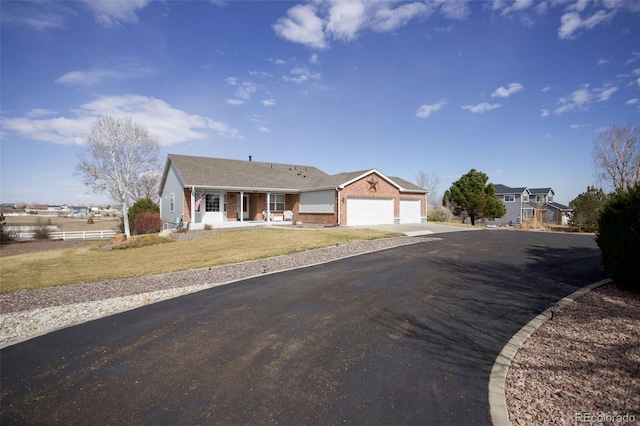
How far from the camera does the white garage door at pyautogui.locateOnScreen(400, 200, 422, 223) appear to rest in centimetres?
2888

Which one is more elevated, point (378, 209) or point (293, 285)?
point (378, 209)

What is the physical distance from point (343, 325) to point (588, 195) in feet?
87.1

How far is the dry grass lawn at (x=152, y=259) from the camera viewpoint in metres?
10.7

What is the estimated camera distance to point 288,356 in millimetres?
4227

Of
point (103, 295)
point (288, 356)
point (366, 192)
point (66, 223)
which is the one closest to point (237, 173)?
point (366, 192)

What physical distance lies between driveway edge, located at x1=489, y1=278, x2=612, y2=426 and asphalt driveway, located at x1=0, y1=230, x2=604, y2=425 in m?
0.09

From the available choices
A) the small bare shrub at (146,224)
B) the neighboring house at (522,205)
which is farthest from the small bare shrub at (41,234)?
the neighboring house at (522,205)

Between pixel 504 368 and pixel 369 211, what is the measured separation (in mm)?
21905

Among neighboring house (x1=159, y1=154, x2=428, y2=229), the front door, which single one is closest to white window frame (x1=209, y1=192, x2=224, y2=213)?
neighboring house (x1=159, y1=154, x2=428, y2=229)

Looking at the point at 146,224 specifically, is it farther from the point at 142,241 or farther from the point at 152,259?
the point at 152,259

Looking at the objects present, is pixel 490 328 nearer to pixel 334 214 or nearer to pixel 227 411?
pixel 227 411

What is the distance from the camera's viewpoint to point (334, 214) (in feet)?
79.0

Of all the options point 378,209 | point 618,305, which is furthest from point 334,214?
point 618,305

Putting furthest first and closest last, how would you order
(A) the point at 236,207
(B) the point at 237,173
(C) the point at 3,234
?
(B) the point at 237,173 → (A) the point at 236,207 → (C) the point at 3,234
